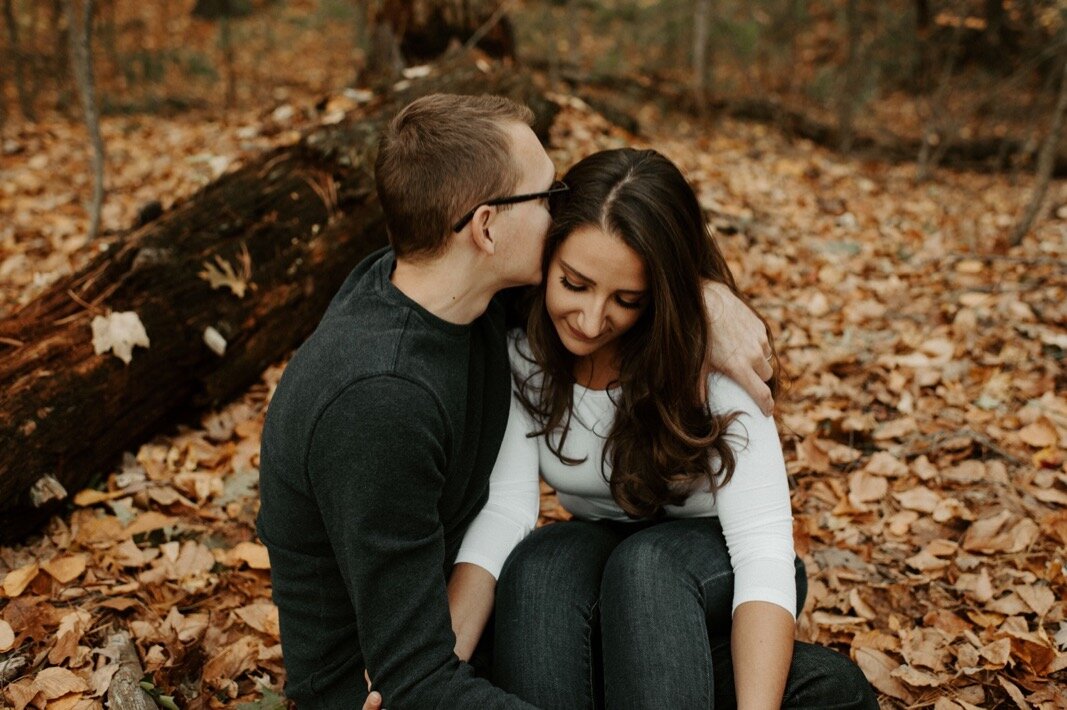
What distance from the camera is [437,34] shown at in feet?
16.0

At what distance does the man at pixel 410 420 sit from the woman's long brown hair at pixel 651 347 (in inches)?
4.1

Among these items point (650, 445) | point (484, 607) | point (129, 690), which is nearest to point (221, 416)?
point (129, 690)

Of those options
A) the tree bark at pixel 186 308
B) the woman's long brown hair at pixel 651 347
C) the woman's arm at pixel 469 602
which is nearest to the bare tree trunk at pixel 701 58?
the tree bark at pixel 186 308

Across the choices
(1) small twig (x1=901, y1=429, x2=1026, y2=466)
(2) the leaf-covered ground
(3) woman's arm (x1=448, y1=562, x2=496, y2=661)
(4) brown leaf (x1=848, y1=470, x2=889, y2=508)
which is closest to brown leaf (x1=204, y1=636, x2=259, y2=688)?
(2) the leaf-covered ground

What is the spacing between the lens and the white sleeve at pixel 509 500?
2137mm

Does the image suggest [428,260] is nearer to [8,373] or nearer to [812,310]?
[8,373]

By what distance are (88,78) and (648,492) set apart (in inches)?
145

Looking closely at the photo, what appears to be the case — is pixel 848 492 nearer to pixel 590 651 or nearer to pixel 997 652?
pixel 997 652

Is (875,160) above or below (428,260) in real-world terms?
below

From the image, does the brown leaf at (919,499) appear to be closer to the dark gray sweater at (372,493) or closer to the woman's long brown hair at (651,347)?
the woman's long brown hair at (651,347)

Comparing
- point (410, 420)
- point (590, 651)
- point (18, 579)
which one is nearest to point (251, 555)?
point (18, 579)

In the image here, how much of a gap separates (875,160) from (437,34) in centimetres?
390

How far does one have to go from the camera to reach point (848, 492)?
9.68ft

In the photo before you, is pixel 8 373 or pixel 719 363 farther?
pixel 8 373
